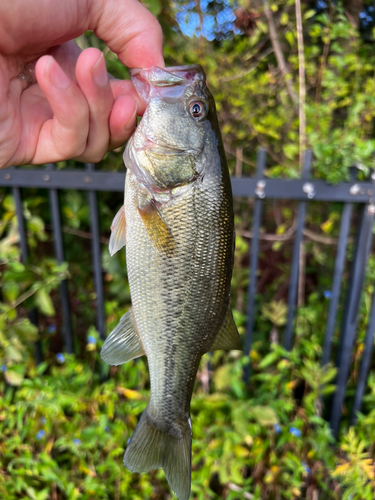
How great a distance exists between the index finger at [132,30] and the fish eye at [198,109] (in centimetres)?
23

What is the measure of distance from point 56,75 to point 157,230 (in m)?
0.54

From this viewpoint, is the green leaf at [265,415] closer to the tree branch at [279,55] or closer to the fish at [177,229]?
the fish at [177,229]

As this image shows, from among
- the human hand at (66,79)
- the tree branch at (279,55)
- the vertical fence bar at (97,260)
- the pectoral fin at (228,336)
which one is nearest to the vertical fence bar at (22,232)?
the vertical fence bar at (97,260)

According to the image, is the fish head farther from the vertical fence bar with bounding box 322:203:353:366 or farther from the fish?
the vertical fence bar with bounding box 322:203:353:366

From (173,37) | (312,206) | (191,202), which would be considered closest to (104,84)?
(191,202)

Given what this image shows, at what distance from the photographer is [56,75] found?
41.1 inches

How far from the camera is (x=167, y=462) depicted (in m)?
1.40

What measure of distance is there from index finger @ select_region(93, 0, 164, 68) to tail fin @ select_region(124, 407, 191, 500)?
1.37m

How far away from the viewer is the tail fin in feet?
4.39

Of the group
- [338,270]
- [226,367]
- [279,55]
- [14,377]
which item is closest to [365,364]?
[338,270]

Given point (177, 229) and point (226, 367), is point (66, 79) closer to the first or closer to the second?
point (177, 229)

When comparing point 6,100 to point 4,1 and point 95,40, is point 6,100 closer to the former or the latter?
point 4,1

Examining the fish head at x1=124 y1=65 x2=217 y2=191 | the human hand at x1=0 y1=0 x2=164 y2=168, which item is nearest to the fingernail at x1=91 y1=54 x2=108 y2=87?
the human hand at x1=0 y1=0 x2=164 y2=168

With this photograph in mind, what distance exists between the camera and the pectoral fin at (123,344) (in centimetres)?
135
